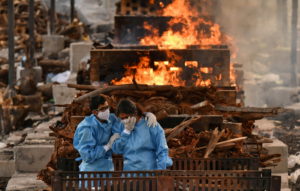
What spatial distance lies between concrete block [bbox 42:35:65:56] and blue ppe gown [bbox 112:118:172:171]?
2495 cm

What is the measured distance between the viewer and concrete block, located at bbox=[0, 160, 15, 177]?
12188 mm

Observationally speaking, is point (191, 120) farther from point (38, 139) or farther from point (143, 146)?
point (38, 139)

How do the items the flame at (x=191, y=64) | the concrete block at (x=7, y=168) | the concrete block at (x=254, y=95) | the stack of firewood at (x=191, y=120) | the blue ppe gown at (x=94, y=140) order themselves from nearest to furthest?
the blue ppe gown at (x=94, y=140) → the stack of firewood at (x=191, y=120) → the concrete block at (x=7, y=168) → the flame at (x=191, y=64) → the concrete block at (x=254, y=95)

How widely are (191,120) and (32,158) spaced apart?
2929 mm

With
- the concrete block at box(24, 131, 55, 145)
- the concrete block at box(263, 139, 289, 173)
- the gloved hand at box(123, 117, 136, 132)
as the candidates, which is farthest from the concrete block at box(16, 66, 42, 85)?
the gloved hand at box(123, 117, 136, 132)

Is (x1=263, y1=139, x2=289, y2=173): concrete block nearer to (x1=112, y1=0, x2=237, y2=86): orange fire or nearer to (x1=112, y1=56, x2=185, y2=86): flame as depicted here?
(x1=112, y1=0, x2=237, y2=86): orange fire

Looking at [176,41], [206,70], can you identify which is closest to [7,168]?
[206,70]

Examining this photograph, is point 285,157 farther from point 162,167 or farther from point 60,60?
point 60,60

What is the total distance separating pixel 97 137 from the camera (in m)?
7.62

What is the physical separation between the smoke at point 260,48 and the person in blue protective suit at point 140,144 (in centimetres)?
1040

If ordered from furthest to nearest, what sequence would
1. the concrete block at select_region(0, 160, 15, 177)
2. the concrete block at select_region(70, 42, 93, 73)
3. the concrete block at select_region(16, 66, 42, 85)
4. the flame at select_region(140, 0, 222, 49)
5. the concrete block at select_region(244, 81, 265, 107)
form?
the concrete block at select_region(16, 66, 42, 85) → the concrete block at select_region(244, 81, 265, 107) → the concrete block at select_region(70, 42, 93, 73) → the flame at select_region(140, 0, 222, 49) → the concrete block at select_region(0, 160, 15, 177)

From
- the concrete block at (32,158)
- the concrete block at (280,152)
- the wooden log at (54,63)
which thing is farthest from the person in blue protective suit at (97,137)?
the wooden log at (54,63)

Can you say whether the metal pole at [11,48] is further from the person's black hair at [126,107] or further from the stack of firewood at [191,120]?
the person's black hair at [126,107]

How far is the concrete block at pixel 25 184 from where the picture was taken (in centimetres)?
1017
